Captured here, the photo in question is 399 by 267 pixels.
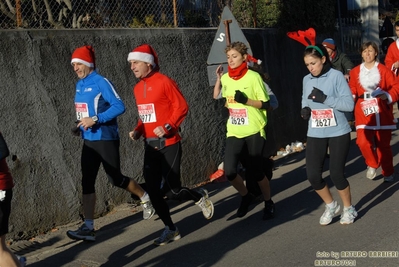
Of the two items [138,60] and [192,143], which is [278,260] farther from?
[192,143]

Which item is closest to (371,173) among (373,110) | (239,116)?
(373,110)

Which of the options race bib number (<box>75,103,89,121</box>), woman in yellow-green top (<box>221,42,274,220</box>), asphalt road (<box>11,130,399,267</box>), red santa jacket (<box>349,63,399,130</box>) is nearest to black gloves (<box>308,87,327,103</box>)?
woman in yellow-green top (<box>221,42,274,220</box>)

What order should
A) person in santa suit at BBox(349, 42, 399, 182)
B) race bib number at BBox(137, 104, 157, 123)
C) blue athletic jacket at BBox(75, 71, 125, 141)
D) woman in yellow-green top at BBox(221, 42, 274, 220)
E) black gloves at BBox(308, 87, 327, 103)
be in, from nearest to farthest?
1. black gloves at BBox(308, 87, 327, 103)
2. race bib number at BBox(137, 104, 157, 123)
3. blue athletic jacket at BBox(75, 71, 125, 141)
4. woman in yellow-green top at BBox(221, 42, 274, 220)
5. person in santa suit at BBox(349, 42, 399, 182)

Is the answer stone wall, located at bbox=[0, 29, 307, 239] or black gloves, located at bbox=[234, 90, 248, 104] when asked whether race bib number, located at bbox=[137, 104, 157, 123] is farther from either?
stone wall, located at bbox=[0, 29, 307, 239]

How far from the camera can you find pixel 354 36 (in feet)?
62.2

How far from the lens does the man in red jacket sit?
7.08 meters

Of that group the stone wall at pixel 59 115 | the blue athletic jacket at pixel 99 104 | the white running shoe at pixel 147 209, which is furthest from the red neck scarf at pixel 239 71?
the stone wall at pixel 59 115

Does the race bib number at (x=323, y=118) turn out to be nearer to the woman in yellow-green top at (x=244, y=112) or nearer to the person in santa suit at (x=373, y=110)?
the woman in yellow-green top at (x=244, y=112)

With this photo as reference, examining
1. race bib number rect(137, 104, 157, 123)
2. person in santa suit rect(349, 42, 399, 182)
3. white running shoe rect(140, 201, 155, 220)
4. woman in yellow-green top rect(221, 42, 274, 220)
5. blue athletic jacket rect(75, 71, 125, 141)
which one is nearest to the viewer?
race bib number rect(137, 104, 157, 123)

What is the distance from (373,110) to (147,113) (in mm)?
3496

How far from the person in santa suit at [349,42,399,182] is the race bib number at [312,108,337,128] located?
2127 mm

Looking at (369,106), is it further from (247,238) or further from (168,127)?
(168,127)

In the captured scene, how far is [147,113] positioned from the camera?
23.6 ft

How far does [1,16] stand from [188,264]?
373cm
